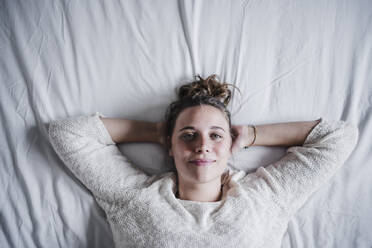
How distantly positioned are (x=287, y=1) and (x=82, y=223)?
127cm

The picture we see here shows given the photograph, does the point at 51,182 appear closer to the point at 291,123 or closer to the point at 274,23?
the point at 291,123

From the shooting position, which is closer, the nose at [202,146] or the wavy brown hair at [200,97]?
→ the nose at [202,146]

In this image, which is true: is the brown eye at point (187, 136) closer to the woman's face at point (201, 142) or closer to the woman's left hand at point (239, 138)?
the woman's face at point (201, 142)

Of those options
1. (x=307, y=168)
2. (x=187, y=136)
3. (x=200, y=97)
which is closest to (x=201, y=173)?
(x=187, y=136)

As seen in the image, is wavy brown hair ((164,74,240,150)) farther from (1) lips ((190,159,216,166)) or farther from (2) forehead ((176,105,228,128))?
(1) lips ((190,159,216,166))

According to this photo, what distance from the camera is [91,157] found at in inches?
37.3

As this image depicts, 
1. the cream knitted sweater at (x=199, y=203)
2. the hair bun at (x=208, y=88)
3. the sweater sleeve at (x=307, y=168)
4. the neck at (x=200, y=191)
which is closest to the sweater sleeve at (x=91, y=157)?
the cream knitted sweater at (x=199, y=203)

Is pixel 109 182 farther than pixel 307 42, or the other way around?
pixel 307 42

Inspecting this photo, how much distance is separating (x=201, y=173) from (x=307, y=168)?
408 mm

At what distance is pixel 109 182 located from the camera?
0.94 meters

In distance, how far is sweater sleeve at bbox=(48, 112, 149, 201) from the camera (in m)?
0.94

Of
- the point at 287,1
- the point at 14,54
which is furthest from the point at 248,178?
the point at 14,54

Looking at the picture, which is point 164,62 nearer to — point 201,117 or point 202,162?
point 201,117

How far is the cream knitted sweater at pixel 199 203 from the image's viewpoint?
0.86m
